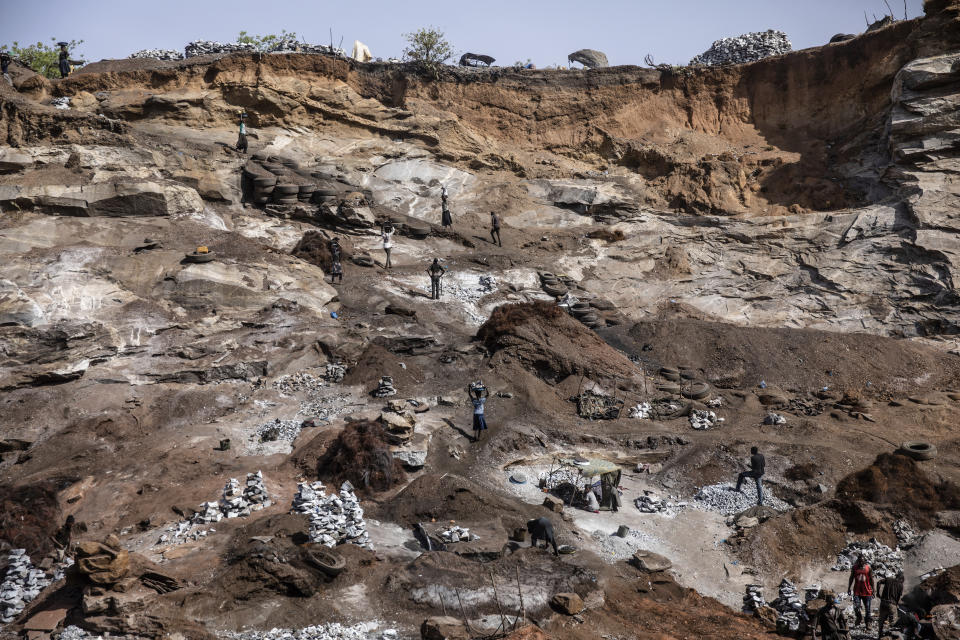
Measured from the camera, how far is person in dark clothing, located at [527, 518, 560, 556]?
1017 centimetres

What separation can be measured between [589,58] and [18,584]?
36657 millimetres

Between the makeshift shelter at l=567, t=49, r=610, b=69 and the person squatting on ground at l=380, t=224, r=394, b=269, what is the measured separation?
1970 centimetres

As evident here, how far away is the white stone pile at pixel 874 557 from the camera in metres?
10.5

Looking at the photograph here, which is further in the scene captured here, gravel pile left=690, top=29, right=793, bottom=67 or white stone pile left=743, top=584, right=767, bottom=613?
gravel pile left=690, top=29, right=793, bottom=67

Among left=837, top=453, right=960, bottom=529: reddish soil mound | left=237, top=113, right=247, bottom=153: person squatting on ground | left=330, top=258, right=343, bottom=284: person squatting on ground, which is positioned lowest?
left=837, top=453, right=960, bottom=529: reddish soil mound

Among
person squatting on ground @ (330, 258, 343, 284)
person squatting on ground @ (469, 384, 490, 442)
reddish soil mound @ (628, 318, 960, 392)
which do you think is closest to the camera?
person squatting on ground @ (469, 384, 490, 442)

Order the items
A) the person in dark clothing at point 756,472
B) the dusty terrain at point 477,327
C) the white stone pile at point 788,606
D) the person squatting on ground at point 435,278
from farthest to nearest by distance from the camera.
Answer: the person squatting on ground at point 435,278 < the person in dark clothing at point 756,472 < the dusty terrain at point 477,327 < the white stone pile at point 788,606

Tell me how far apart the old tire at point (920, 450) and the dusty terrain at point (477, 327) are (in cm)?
49

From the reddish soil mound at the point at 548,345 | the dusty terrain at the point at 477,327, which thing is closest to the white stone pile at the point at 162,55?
the dusty terrain at the point at 477,327

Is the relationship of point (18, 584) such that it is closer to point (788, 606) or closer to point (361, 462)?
point (361, 462)

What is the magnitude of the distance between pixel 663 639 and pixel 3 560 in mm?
9259

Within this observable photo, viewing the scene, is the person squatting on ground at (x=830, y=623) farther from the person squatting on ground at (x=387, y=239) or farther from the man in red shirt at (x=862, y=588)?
the person squatting on ground at (x=387, y=239)

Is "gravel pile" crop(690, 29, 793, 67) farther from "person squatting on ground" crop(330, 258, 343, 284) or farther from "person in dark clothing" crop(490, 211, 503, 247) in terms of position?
"person squatting on ground" crop(330, 258, 343, 284)

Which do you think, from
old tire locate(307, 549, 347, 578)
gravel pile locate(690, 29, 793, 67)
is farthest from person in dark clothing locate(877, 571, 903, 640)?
gravel pile locate(690, 29, 793, 67)
